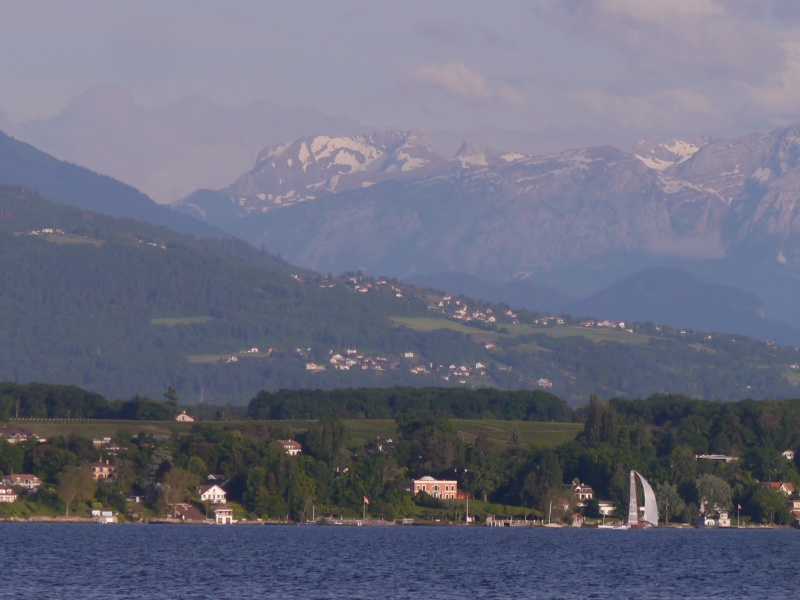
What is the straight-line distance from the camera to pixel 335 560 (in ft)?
378

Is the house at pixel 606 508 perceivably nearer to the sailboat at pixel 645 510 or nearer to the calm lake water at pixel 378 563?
the sailboat at pixel 645 510

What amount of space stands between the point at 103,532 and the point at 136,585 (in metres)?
47.5

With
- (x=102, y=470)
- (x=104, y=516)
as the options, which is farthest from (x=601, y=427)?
(x=104, y=516)

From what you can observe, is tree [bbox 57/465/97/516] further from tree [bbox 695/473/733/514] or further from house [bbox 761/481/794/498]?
house [bbox 761/481/794/498]

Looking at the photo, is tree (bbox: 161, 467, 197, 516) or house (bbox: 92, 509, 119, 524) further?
tree (bbox: 161, 467, 197, 516)

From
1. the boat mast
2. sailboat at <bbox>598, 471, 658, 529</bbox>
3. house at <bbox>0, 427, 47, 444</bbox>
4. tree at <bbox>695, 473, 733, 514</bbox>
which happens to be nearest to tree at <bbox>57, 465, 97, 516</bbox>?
house at <bbox>0, 427, 47, 444</bbox>

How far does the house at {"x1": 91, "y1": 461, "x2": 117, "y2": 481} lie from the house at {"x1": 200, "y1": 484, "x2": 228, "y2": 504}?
29.4ft

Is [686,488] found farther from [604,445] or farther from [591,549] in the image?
[591,549]

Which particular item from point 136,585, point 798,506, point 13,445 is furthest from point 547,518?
point 136,585

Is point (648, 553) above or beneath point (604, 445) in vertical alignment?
beneath

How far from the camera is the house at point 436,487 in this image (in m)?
176

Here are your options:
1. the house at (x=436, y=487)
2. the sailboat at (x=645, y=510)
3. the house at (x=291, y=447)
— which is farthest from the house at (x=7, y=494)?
the sailboat at (x=645, y=510)

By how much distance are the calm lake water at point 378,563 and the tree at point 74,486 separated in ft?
15.2

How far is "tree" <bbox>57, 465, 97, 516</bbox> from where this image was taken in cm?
15688
